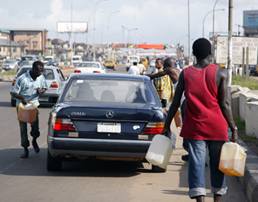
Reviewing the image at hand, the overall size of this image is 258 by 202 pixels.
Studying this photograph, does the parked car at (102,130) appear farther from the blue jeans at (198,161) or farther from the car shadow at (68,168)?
the blue jeans at (198,161)

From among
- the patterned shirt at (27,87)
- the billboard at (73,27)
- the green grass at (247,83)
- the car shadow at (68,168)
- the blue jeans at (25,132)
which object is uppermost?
the billboard at (73,27)

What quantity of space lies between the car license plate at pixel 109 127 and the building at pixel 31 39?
14839 centimetres

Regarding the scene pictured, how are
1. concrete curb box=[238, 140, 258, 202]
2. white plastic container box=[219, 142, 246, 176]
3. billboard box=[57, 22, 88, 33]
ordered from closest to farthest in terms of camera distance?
white plastic container box=[219, 142, 246, 176], concrete curb box=[238, 140, 258, 202], billboard box=[57, 22, 88, 33]

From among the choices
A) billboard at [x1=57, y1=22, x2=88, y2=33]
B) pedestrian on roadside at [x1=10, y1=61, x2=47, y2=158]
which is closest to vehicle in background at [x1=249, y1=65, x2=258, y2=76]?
billboard at [x1=57, y1=22, x2=88, y2=33]

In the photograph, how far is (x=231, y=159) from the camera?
22.7 ft

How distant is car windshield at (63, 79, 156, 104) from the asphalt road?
1164mm

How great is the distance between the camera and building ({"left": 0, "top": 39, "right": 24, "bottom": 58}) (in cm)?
13499

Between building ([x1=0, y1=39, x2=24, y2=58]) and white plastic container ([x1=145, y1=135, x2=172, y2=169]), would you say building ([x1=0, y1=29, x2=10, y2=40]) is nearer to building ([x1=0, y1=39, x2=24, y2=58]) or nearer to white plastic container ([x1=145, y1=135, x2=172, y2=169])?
building ([x1=0, y1=39, x2=24, y2=58])

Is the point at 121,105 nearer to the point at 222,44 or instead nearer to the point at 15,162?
the point at 15,162

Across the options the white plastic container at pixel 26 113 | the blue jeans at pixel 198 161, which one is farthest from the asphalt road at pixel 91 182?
the blue jeans at pixel 198 161

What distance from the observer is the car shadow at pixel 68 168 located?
10.6 metres

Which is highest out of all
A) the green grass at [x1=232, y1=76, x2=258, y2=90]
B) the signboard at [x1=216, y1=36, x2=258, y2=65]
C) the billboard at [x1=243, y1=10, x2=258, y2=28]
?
the billboard at [x1=243, y1=10, x2=258, y2=28]

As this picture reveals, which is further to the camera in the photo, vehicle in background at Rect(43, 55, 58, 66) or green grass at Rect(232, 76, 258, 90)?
vehicle in background at Rect(43, 55, 58, 66)

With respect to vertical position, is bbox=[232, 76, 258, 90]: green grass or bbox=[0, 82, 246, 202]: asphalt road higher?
bbox=[0, 82, 246, 202]: asphalt road
